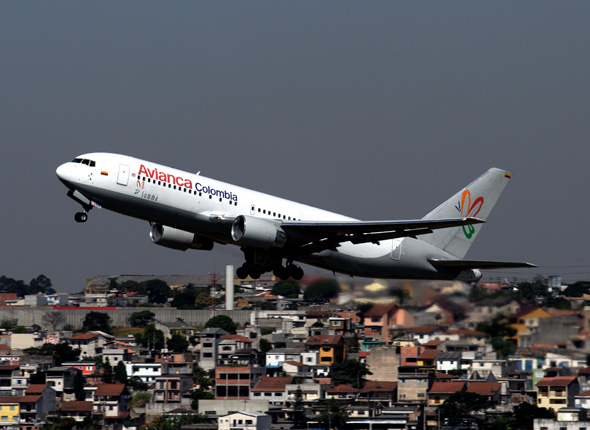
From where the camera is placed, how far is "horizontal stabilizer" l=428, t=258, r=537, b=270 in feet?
155

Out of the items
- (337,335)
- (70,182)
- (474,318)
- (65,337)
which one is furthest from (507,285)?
(65,337)

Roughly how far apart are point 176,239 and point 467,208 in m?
15.6

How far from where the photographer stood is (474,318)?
1970 inches

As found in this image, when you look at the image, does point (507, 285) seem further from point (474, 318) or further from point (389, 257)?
point (389, 257)

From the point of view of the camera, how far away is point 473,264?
4925cm

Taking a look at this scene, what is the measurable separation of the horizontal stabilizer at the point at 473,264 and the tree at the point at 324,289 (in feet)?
17.7

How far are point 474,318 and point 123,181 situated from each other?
61.9 feet

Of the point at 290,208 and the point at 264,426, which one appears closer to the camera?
the point at 290,208

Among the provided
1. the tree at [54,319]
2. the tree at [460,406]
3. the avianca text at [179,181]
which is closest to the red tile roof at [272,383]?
the tree at [460,406]

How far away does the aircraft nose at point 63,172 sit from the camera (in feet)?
140

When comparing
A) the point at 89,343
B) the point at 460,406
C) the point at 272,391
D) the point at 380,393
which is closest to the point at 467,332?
the point at 460,406

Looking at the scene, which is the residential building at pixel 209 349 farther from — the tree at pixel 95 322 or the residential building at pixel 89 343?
the tree at pixel 95 322

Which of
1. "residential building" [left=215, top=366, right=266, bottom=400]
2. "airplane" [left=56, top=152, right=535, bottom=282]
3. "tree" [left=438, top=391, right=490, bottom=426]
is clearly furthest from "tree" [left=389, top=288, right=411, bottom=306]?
"residential building" [left=215, top=366, right=266, bottom=400]

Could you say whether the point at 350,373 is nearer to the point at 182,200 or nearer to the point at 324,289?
the point at 324,289
